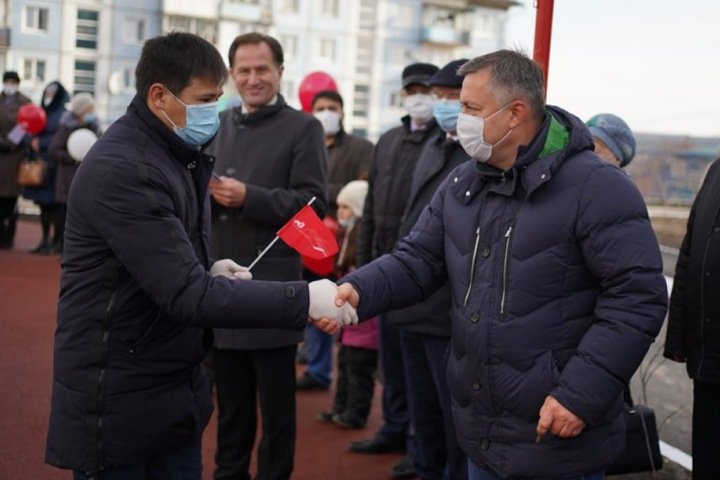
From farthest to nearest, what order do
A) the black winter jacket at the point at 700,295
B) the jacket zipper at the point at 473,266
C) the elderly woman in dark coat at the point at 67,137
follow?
the elderly woman in dark coat at the point at 67,137
the black winter jacket at the point at 700,295
the jacket zipper at the point at 473,266

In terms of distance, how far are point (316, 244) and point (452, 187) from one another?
80cm

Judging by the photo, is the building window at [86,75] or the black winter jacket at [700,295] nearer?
the black winter jacket at [700,295]

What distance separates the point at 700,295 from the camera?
425 cm

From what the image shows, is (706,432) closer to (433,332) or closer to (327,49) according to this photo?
(433,332)

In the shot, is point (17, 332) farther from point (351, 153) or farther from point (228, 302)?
point (228, 302)

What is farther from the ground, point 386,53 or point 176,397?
point 386,53

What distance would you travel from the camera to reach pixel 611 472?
Result: 4062 millimetres

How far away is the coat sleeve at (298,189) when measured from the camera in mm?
4578

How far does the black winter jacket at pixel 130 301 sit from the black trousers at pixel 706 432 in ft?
6.86

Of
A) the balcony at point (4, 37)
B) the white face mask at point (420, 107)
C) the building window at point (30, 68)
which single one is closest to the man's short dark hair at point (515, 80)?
Result: the white face mask at point (420, 107)

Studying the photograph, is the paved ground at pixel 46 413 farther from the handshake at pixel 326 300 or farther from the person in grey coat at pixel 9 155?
the person in grey coat at pixel 9 155

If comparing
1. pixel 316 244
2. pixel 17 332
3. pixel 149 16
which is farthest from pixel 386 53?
pixel 316 244

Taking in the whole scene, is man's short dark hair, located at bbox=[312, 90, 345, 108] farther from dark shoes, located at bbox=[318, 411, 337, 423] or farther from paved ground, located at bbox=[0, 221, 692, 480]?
dark shoes, located at bbox=[318, 411, 337, 423]

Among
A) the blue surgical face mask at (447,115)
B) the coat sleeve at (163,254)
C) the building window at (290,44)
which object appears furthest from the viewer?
the building window at (290,44)
